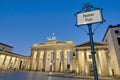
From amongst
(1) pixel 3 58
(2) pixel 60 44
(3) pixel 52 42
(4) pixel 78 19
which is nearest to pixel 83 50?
(2) pixel 60 44

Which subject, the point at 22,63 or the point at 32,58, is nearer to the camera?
the point at 32,58

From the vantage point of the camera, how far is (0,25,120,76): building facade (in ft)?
119

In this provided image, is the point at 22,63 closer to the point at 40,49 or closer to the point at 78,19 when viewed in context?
the point at 40,49

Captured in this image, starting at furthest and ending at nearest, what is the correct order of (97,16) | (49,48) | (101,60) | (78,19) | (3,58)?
(49,48) < (3,58) < (101,60) < (78,19) < (97,16)

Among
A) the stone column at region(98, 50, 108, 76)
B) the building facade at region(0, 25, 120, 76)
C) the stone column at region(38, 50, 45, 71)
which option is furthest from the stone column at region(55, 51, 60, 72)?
the stone column at region(98, 50, 108, 76)

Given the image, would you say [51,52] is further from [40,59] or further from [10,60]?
[10,60]

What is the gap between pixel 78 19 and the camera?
14.4ft

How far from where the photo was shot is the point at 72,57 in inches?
1893

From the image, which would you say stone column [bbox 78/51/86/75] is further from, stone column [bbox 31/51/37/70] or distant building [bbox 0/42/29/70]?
distant building [bbox 0/42/29/70]

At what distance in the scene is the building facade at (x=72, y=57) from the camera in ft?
119

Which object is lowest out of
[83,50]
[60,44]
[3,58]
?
[3,58]

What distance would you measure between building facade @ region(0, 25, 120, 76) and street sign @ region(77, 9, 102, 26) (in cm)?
3126

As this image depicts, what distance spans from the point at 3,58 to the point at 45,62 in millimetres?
20391

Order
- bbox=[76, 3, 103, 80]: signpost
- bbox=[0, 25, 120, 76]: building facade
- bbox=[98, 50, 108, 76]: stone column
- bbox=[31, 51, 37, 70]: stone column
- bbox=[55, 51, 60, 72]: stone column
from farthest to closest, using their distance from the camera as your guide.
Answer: bbox=[31, 51, 37, 70]: stone column < bbox=[55, 51, 60, 72]: stone column < bbox=[98, 50, 108, 76]: stone column < bbox=[0, 25, 120, 76]: building facade < bbox=[76, 3, 103, 80]: signpost
